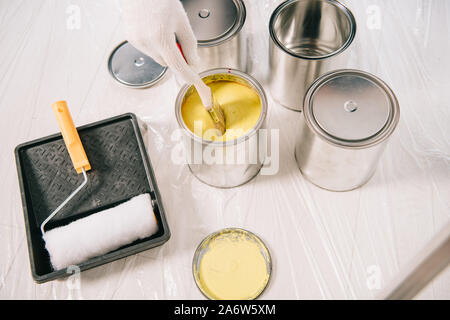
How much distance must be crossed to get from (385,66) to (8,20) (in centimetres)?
96

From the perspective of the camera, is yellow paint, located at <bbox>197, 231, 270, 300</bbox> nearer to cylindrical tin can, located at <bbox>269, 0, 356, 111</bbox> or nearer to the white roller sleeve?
the white roller sleeve

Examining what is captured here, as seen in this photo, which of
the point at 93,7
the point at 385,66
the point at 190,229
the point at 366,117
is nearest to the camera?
the point at 366,117

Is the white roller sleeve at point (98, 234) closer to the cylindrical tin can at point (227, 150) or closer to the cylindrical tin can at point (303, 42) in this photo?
the cylindrical tin can at point (227, 150)

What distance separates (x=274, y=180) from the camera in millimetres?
780

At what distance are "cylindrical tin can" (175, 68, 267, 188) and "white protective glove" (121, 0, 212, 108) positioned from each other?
0.12 meters

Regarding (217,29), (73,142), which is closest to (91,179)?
(73,142)

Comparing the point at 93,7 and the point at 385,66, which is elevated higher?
the point at 93,7

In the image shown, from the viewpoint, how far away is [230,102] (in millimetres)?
722

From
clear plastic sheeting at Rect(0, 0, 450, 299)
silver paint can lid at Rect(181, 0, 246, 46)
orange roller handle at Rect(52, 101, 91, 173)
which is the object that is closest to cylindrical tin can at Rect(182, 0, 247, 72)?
silver paint can lid at Rect(181, 0, 246, 46)

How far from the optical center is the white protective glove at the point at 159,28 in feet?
1.71

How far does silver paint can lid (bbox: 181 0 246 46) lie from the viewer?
2.52 feet

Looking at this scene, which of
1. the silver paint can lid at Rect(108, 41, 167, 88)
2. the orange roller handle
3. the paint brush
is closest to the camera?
the paint brush
